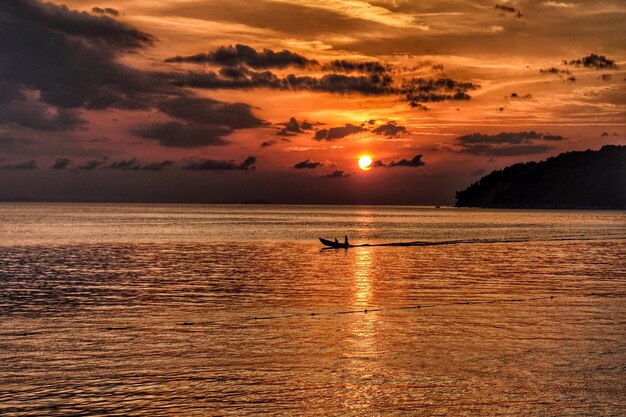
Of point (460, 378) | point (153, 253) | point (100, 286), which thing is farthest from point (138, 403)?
point (153, 253)

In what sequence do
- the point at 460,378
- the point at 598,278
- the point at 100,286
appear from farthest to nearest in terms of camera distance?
the point at 598,278 < the point at 100,286 < the point at 460,378

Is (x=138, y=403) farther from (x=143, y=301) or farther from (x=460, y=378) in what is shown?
(x=143, y=301)

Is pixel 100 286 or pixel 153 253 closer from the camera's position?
pixel 100 286

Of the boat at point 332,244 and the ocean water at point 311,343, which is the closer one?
the ocean water at point 311,343

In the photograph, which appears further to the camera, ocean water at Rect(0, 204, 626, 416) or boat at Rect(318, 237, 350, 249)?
boat at Rect(318, 237, 350, 249)

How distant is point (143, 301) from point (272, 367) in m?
17.4

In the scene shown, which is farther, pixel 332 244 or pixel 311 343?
pixel 332 244

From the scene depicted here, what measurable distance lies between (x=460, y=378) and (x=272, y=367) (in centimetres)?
551

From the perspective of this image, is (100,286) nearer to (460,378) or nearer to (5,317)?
(5,317)

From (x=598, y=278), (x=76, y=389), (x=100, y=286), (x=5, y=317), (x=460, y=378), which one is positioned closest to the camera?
(x=76, y=389)

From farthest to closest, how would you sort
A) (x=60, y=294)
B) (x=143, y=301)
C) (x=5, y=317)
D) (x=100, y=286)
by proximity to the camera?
(x=100, y=286), (x=60, y=294), (x=143, y=301), (x=5, y=317)

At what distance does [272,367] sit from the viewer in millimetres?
21844

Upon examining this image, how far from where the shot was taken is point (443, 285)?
46.3 m

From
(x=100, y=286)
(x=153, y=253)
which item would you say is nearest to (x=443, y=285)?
(x=100, y=286)
